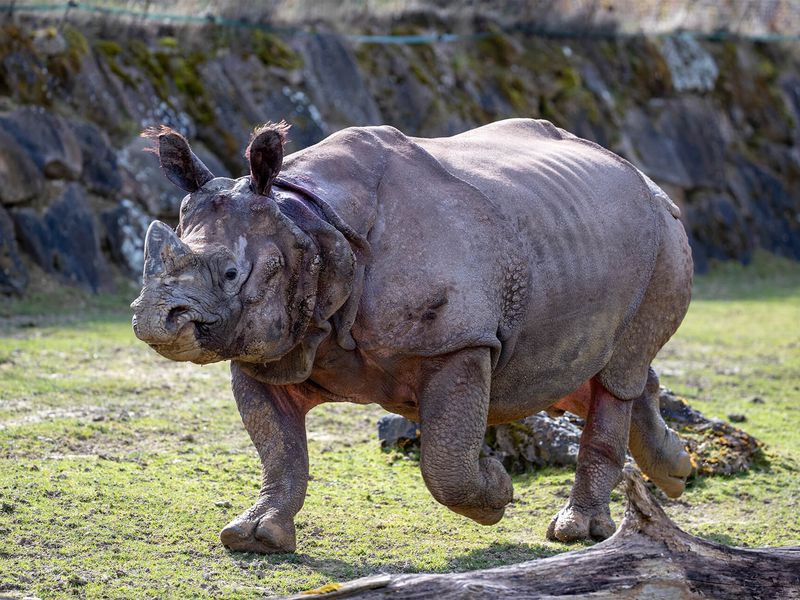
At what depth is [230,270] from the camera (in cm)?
477

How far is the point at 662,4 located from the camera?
20.6m

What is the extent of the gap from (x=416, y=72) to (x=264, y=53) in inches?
83.7

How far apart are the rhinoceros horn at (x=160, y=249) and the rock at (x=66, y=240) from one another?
24.7 ft

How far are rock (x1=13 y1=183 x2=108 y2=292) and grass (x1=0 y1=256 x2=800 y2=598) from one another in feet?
4.44

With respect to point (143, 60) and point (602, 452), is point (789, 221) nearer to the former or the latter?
point (143, 60)

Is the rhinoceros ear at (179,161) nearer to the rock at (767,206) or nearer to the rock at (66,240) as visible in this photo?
the rock at (66,240)

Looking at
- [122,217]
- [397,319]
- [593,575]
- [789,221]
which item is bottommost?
[789,221]

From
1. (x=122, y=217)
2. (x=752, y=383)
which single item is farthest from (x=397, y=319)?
(x=122, y=217)

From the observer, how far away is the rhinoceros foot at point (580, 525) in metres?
5.90

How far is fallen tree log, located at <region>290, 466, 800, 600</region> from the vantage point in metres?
3.86

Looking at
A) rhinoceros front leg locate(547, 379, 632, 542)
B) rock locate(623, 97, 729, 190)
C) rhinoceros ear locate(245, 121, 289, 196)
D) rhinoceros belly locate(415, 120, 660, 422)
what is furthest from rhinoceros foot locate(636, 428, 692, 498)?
rock locate(623, 97, 729, 190)

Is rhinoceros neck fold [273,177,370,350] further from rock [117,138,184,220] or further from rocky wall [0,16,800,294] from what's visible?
rock [117,138,184,220]

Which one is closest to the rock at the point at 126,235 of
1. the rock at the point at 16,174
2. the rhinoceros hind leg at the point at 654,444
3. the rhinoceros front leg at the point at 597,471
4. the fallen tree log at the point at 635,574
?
the rock at the point at 16,174

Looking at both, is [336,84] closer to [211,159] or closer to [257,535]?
[211,159]
